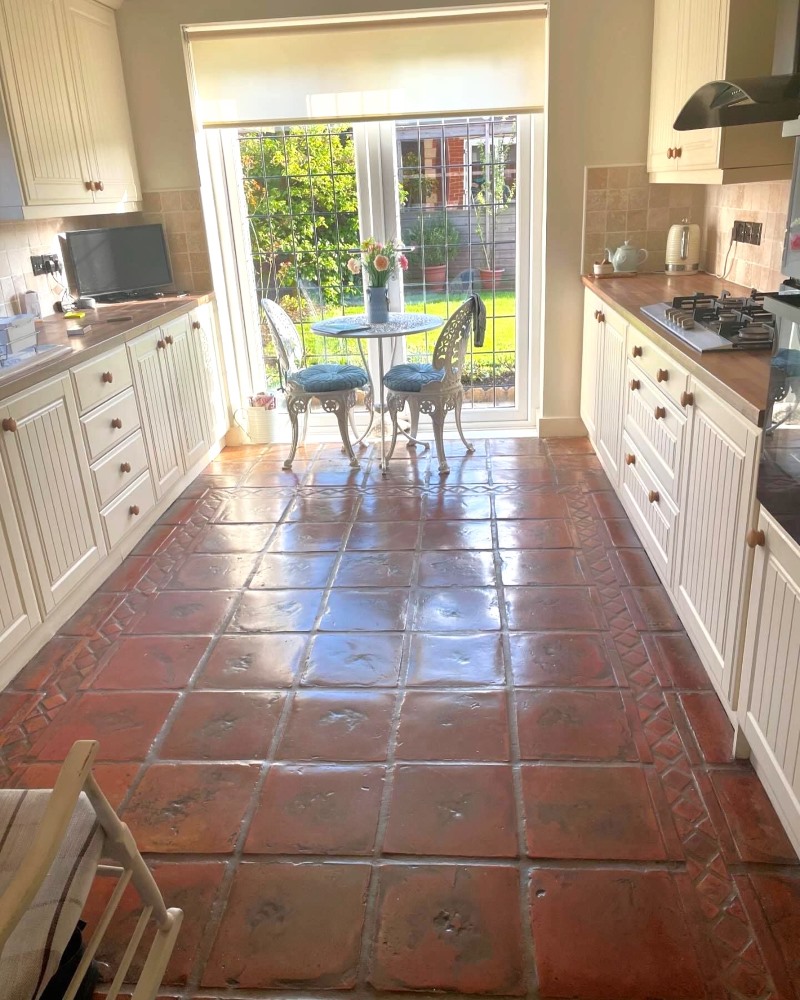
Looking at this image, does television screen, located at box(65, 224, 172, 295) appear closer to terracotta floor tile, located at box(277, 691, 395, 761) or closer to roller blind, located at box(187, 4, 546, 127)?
roller blind, located at box(187, 4, 546, 127)

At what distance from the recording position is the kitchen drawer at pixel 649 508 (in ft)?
8.80

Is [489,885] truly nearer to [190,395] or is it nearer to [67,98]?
[190,395]

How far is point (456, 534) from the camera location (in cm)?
351

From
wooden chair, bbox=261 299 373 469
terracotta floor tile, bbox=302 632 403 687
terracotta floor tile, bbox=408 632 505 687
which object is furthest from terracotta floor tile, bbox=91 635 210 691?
wooden chair, bbox=261 299 373 469

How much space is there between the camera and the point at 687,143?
3342 millimetres

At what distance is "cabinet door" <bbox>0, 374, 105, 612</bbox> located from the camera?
8.52 feet

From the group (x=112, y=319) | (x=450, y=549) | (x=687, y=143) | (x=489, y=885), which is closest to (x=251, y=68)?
(x=112, y=319)

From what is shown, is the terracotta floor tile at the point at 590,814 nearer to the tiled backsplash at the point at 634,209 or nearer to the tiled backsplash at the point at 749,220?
the tiled backsplash at the point at 749,220

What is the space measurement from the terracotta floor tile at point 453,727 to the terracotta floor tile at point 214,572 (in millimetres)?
1083

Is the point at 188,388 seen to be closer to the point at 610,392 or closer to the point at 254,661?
the point at 254,661

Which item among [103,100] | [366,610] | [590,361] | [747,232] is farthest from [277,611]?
[103,100]

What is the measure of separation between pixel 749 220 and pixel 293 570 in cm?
244

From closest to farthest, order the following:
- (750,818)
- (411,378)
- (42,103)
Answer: (750,818)
(42,103)
(411,378)

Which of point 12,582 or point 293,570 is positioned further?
point 293,570
